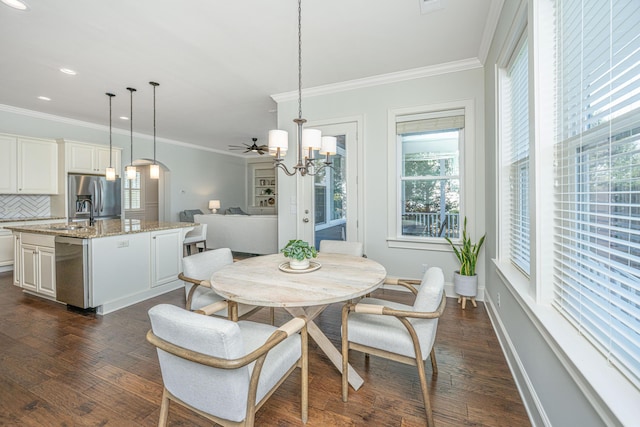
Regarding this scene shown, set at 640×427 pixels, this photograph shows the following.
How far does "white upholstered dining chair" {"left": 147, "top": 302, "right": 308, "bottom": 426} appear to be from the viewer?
1.10 metres

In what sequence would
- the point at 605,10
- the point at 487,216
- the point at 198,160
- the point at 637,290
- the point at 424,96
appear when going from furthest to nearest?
1. the point at 198,160
2. the point at 424,96
3. the point at 487,216
4. the point at 605,10
5. the point at 637,290

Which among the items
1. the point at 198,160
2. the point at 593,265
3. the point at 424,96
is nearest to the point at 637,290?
the point at 593,265

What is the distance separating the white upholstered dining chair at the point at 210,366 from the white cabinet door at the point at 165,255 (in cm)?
272

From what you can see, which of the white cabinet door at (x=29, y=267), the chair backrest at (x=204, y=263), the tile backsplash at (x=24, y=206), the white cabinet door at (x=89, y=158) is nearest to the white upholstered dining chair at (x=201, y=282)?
the chair backrest at (x=204, y=263)

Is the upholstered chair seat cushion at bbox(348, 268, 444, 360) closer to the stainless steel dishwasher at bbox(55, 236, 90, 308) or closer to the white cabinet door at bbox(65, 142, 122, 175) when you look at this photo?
the stainless steel dishwasher at bbox(55, 236, 90, 308)

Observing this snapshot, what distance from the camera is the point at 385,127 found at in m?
3.82

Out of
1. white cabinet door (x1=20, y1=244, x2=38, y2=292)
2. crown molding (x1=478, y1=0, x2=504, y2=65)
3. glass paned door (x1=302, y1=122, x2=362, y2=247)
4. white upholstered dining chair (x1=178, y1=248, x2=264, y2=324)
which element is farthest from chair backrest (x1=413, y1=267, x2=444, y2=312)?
white cabinet door (x1=20, y1=244, x2=38, y2=292)

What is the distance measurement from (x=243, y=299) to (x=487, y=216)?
2800 millimetres

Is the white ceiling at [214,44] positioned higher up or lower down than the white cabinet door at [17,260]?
higher up

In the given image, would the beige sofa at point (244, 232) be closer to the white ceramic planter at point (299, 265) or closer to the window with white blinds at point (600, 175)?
the white ceramic planter at point (299, 265)

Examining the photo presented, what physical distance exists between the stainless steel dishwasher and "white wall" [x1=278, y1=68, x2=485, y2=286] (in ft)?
8.53

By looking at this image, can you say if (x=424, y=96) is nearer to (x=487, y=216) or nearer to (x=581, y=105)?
(x=487, y=216)

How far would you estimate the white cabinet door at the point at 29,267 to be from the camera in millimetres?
3539

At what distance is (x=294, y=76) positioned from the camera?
3754 mm
